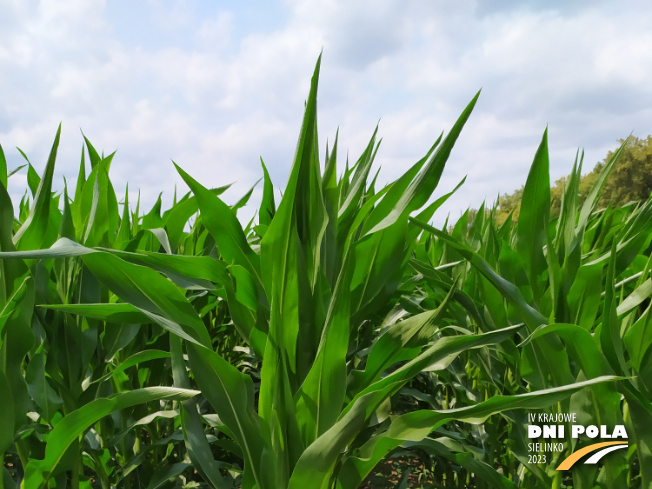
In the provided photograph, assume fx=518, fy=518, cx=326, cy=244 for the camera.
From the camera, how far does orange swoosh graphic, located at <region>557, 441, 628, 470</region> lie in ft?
3.31

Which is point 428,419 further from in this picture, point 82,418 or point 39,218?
point 39,218

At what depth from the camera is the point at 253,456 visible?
861 mm

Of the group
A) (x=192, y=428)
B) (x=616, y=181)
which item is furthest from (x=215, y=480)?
(x=616, y=181)

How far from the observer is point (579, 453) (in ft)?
3.43

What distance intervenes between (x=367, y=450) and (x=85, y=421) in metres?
0.46

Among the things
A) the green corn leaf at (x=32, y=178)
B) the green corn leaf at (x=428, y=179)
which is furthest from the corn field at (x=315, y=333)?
the green corn leaf at (x=32, y=178)

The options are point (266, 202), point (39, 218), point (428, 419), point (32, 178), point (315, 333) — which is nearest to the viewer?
point (428, 419)

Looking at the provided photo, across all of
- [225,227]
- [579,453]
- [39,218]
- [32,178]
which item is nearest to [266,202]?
[225,227]

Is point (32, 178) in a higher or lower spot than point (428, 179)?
higher

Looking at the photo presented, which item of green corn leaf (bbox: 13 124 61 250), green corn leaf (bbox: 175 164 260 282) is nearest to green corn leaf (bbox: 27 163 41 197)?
green corn leaf (bbox: 13 124 61 250)

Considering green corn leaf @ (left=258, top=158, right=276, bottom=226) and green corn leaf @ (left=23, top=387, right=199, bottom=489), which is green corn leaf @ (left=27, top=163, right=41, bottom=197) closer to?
green corn leaf @ (left=258, top=158, right=276, bottom=226)

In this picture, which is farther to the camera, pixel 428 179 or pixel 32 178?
pixel 32 178

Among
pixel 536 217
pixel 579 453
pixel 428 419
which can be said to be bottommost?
pixel 579 453

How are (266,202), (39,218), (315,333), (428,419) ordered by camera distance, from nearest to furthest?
(428,419) < (315,333) < (39,218) < (266,202)
